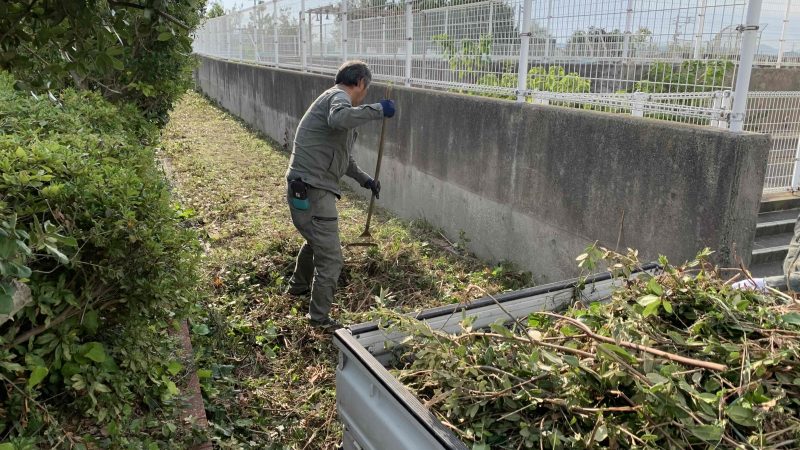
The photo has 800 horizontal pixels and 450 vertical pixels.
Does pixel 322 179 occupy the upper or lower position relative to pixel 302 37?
lower

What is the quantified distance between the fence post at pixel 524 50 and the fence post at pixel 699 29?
1.59 metres

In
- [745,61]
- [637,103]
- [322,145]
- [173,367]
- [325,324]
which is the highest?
[745,61]

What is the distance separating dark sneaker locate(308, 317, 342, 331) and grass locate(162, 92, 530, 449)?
0.07 meters

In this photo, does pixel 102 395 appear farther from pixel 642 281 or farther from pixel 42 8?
pixel 642 281

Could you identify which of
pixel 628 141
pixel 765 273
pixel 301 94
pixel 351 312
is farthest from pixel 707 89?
pixel 301 94

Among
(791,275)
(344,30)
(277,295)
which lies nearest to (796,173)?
(791,275)

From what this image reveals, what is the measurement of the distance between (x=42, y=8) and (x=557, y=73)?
4.11 m

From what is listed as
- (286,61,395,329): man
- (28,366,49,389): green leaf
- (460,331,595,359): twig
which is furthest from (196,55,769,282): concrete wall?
(28,366,49,389): green leaf

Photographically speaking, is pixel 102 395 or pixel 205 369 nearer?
pixel 102 395

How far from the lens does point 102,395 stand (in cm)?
227

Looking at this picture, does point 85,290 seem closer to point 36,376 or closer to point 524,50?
→ point 36,376

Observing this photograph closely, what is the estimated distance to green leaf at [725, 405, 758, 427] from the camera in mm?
1609

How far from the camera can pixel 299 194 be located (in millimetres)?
4383

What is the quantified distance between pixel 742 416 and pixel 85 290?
2087 millimetres
